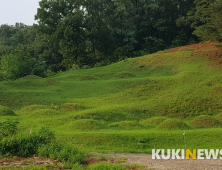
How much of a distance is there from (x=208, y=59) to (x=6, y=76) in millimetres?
21481

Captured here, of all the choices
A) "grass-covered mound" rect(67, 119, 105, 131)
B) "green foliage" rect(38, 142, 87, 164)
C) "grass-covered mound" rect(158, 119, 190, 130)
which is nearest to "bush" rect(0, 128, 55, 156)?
"green foliage" rect(38, 142, 87, 164)

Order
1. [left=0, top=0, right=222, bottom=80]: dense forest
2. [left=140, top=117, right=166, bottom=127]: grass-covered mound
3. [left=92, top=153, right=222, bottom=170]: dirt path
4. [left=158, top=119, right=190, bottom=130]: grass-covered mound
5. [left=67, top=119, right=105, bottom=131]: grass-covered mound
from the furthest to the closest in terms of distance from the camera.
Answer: [left=0, top=0, right=222, bottom=80]: dense forest < [left=140, top=117, right=166, bottom=127]: grass-covered mound < [left=158, top=119, right=190, bottom=130]: grass-covered mound < [left=67, top=119, right=105, bottom=131]: grass-covered mound < [left=92, top=153, right=222, bottom=170]: dirt path

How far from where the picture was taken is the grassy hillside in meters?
11.7

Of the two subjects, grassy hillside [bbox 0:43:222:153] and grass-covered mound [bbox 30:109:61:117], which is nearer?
grassy hillside [bbox 0:43:222:153]

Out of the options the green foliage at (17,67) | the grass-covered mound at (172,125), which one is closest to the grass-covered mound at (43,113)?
the grass-covered mound at (172,125)

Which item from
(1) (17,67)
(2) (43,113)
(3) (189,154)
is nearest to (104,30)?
(1) (17,67)

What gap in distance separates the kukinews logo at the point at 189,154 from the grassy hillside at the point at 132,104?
87cm

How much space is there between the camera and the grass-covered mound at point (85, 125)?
13.5 meters

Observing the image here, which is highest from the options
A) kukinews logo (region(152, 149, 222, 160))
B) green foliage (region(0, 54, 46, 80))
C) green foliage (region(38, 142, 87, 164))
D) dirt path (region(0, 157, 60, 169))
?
green foliage (region(0, 54, 46, 80))

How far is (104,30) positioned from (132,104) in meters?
25.4

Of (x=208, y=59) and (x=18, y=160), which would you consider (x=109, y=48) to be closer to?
(x=208, y=59)

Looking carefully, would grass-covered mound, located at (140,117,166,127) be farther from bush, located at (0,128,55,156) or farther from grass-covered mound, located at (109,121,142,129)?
bush, located at (0,128,55,156)

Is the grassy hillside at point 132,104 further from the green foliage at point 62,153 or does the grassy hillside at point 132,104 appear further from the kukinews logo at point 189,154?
the green foliage at point 62,153

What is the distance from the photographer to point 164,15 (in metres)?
48.3
